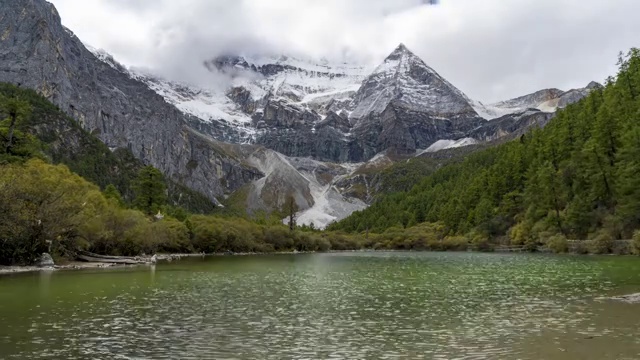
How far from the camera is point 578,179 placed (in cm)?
10594

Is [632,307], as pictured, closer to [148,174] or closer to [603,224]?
[603,224]

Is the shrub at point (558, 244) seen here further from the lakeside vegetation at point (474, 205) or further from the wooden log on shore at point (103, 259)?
the wooden log on shore at point (103, 259)

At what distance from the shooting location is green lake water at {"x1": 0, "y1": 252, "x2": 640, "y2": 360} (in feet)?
66.7

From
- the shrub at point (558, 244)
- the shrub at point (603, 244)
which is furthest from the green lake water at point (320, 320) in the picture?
the shrub at point (558, 244)

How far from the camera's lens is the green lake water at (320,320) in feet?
66.7

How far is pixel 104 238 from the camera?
81125mm

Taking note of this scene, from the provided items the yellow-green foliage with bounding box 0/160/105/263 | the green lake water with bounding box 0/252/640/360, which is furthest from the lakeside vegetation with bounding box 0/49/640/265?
the green lake water with bounding box 0/252/640/360

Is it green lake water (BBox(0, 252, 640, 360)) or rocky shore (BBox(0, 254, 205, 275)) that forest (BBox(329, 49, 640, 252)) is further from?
rocky shore (BBox(0, 254, 205, 275))

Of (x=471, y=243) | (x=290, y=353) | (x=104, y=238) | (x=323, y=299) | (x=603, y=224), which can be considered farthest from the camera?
(x=471, y=243)

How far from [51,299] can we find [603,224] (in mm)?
89827

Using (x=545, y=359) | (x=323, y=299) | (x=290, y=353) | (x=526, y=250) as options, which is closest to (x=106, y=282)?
(x=323, y=299)

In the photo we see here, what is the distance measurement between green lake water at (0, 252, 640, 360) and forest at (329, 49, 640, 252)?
49.0m

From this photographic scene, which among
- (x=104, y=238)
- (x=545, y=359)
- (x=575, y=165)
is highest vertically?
(x=575, y=165)

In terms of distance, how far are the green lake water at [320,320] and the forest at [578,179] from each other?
49039mm
